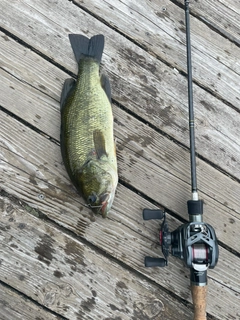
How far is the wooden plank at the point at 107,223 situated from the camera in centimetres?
235

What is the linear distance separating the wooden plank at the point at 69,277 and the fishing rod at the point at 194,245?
0.22m

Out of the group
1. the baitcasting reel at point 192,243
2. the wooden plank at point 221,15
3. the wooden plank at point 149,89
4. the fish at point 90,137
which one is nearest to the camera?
the baitcasting reel at point 192,243

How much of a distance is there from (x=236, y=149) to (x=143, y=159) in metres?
0.66

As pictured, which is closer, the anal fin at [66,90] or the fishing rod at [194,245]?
the fishing rod at [194,245]

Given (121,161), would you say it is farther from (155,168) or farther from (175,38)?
(175,38)

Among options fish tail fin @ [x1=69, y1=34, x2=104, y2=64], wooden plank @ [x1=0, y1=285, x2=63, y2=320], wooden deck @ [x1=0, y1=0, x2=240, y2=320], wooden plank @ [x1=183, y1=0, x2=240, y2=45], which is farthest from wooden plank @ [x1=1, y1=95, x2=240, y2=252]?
wooden plank @ [x1=183, y1=0, x2=240, y2=45]

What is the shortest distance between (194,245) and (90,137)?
2.84 feet

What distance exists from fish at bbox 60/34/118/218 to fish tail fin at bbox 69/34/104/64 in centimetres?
9

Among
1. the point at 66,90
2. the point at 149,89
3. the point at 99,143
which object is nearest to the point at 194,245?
the point at 99,143

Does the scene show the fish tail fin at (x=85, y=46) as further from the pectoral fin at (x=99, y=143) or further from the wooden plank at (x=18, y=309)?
the wooden plank at (x=18, y=309)

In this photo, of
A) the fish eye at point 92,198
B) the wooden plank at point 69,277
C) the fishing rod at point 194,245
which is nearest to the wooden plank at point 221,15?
the fishing rod at point 194,245

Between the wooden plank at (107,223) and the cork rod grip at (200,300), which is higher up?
the cork rod grip at (200,300)

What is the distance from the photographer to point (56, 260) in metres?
2.32

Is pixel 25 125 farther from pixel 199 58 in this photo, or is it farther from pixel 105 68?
pixel 199 58
